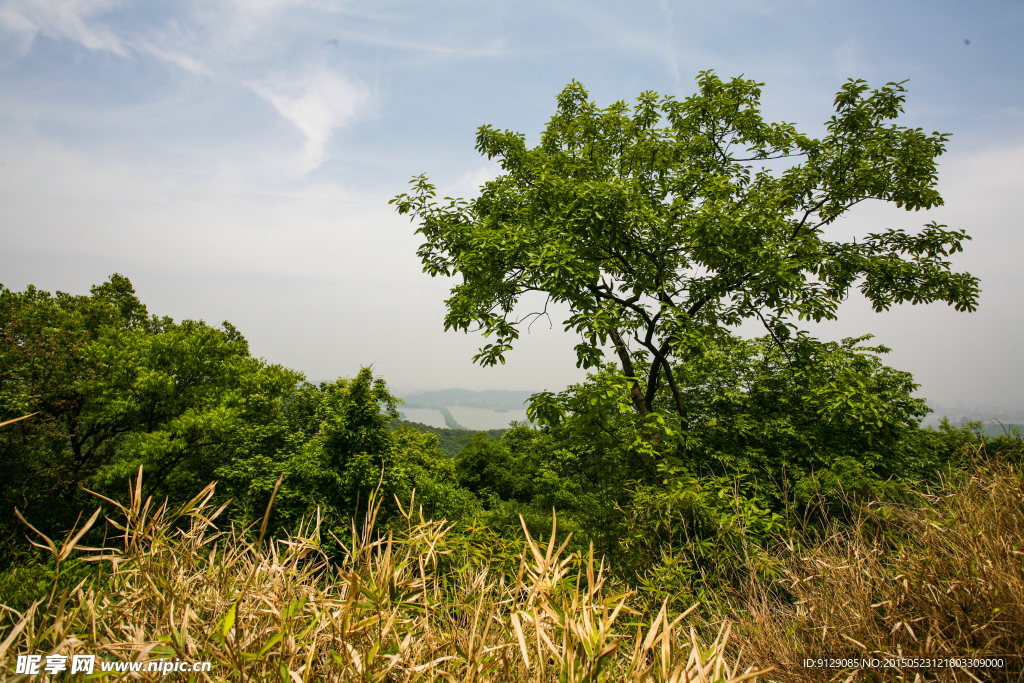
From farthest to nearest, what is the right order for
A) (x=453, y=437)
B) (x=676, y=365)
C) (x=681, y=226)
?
(x=453, y=437)
(x=676, y=365)
(x=681, y=226)

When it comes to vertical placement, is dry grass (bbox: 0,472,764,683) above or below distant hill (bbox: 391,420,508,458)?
above

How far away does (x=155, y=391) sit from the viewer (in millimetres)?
14414

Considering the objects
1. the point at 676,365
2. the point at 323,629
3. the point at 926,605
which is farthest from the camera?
the point at 676,365

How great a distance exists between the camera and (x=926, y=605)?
2.46 m

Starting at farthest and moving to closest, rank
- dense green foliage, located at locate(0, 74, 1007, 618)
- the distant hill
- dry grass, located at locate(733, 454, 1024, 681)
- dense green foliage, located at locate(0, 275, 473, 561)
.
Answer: the distant hill, dense green foliage, located at locate(0, 275, 473, 561), dense green foliage, located at locate(0, 74, 1007, 618), dry grass, located at locate(733, 454, 1024, 681)

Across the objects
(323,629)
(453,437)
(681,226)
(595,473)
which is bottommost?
(453,437)

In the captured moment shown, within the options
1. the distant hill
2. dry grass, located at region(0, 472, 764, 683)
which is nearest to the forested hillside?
dry grass, located at region(0, 472, 764, 683)

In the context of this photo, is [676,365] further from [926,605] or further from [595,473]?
[926,605]

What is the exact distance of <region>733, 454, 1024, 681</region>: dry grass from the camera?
2260 mm

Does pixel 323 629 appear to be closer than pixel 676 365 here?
Yes

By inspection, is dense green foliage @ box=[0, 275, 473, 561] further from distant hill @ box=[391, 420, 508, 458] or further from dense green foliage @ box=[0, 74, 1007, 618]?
distant hill @ box=[391, 420, 508, 458]

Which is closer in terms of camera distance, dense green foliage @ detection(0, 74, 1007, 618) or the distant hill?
dense green foliage @ detection(0, 74, 1007, 618)

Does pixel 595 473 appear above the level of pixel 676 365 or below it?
below

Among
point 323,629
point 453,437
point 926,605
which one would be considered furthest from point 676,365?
point 453,437
